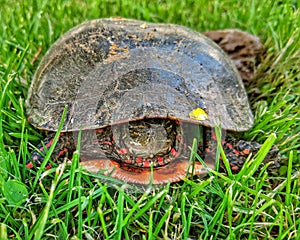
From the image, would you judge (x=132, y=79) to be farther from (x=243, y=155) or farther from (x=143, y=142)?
(x=243, y=155)

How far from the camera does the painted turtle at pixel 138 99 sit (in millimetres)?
2047

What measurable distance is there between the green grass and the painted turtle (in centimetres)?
14

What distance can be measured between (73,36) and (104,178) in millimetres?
1116

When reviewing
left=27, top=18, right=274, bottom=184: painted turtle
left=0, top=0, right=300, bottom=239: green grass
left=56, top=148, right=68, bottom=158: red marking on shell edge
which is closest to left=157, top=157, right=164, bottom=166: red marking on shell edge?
left=27, top=18, right=274, bottom=184: painted turtle

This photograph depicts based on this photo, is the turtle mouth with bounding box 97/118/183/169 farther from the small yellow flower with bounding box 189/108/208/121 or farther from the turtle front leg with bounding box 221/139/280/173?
the turtle front leg with bounding box 221/139/280/173

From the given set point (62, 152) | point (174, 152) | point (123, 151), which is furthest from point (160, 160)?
point (62, 152)

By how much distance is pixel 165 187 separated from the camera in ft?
6.37

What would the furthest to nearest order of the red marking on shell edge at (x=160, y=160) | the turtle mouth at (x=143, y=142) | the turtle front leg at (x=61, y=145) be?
the turtle front leg at (x=61, y=145), the red marking on shell edge at (x=160, y=160), the turtle mouth at (x=143, y=142)

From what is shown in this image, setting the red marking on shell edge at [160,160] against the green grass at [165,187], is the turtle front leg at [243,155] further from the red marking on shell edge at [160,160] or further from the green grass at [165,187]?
the red marking on shell edge at [160,160]

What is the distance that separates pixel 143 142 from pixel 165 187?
0.82 feet

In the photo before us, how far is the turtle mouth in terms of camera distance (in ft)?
6.61

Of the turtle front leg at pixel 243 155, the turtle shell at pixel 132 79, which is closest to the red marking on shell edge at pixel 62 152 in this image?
the turtle shell at pixel 132 79

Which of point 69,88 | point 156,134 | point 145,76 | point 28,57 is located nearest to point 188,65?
point 145,76

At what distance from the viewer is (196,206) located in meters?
1.94
